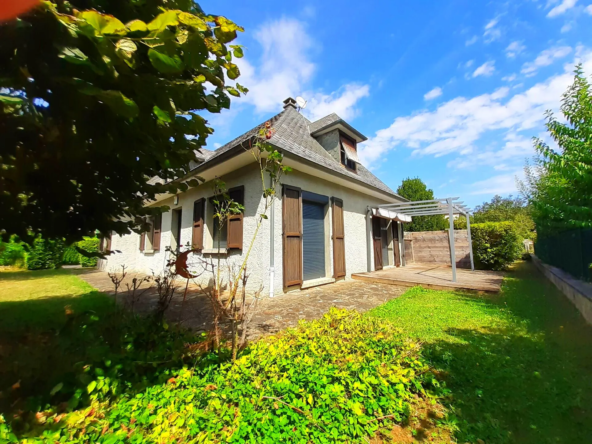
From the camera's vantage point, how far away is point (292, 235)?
7004 millimetres

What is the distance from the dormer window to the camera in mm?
10625

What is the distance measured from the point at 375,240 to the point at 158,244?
1038 centimetres

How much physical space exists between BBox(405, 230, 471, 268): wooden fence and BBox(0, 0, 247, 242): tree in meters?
15.1

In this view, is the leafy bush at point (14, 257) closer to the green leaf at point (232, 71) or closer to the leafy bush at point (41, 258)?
the leafy bush at point (41, 258)

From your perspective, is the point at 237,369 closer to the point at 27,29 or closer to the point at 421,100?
the point at 27,29

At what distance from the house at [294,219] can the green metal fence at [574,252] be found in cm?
562

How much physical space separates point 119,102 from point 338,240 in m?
8.05

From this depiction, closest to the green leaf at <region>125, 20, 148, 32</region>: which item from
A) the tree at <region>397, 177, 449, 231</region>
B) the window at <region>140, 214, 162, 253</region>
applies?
the window at <region>140, 214, 162, 253</region>

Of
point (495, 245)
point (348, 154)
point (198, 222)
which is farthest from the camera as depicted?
point (495, 245)

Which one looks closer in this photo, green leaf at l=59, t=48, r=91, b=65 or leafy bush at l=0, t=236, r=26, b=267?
green leaf at l=59, t=48, r=91, b=65

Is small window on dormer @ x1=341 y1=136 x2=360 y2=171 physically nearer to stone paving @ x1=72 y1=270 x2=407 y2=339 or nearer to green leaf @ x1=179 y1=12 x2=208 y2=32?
stone paving @ x1=72 y1=270 x2=407 y2=339

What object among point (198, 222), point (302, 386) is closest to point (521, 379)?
point (302, 386)

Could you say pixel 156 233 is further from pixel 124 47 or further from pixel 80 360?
pixel 124 47

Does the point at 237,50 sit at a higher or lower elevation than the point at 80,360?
higher
